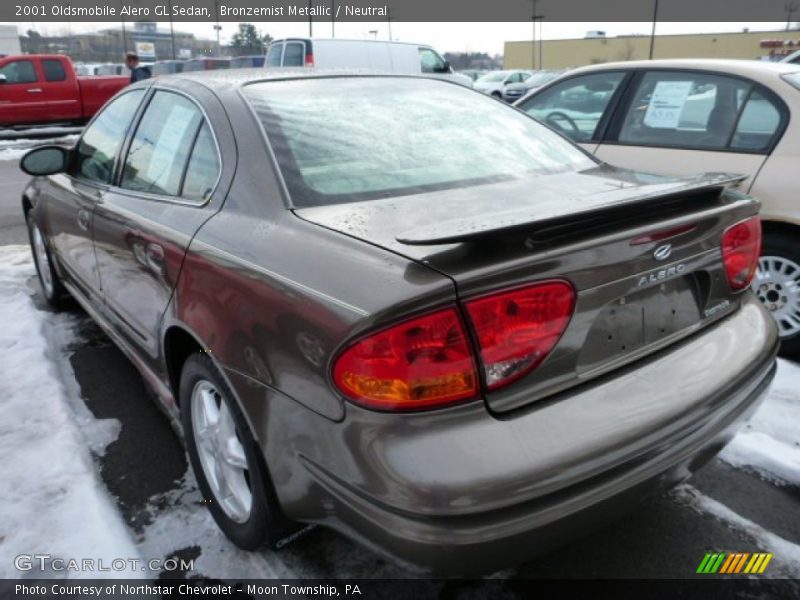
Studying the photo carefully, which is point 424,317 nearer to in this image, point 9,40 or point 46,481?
point 46,481

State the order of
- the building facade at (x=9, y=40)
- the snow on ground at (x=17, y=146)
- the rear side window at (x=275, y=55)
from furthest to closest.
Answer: the building facade at (x=9, y=40) → the rear side window at (x=275, y=55) → the snow on ground at (x=17, y=146)

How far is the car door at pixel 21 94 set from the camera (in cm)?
1549

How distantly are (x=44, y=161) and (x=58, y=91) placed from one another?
1454 centimetres

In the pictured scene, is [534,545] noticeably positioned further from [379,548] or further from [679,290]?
[679,290]

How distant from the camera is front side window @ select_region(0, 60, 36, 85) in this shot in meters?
15.6

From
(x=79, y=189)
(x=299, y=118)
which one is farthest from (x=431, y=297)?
(x=79, y=189)

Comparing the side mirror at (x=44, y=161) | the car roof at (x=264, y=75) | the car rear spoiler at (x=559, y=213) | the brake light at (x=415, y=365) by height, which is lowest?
the brake light at (x=415, y=365)

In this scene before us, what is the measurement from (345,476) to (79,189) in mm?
2646

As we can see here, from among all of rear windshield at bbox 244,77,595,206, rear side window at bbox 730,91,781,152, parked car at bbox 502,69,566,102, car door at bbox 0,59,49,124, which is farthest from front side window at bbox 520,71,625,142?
parked car at bbox 502,69,566,102

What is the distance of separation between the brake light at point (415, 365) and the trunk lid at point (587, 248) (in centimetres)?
8

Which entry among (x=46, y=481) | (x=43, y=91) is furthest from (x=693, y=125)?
(x=43, y=91)

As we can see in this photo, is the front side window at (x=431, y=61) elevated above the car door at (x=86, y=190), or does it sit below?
above

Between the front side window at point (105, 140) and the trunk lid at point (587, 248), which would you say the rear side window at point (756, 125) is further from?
the front side window at point (105, 140)

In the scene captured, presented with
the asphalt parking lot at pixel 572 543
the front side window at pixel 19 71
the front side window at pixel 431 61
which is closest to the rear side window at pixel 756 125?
the asphalt parking lot at pixel 572 543
